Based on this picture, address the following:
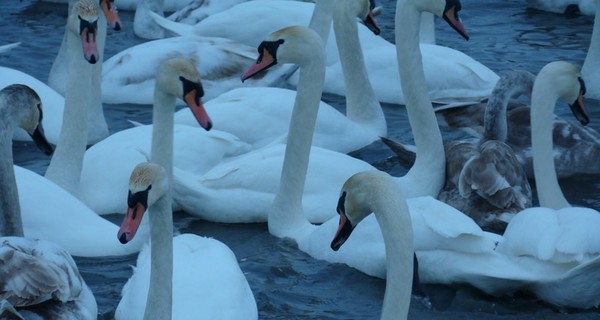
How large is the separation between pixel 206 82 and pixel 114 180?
8.27 ft

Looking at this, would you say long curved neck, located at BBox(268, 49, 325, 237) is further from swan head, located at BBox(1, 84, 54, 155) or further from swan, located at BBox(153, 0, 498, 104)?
swan, located at BBox(153, 0, 498, 104)

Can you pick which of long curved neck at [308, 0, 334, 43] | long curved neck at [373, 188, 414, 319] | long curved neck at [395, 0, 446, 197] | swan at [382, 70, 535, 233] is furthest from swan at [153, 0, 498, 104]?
long curved neck at [373, 188, 414, 319]

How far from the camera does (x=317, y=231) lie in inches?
301

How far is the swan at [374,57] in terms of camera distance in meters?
10.6

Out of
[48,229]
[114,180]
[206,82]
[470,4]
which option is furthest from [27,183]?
[470,4]

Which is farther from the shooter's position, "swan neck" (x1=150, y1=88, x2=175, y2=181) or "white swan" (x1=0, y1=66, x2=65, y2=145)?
"white swan" (x1=0, y1=66, x2=65, y2=145)

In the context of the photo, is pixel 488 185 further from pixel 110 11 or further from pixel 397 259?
pixel 110 11

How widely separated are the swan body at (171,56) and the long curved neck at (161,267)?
177 inches

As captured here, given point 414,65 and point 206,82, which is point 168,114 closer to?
point 414,65

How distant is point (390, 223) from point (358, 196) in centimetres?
33

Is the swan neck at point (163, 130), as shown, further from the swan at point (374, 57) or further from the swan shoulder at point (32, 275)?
the swan at point (374, 57)

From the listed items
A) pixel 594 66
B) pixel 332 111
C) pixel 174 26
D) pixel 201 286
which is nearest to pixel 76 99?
pixel 332 111

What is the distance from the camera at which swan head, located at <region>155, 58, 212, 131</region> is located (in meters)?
7.45

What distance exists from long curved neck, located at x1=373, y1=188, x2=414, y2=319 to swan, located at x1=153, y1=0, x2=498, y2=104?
4464mm
